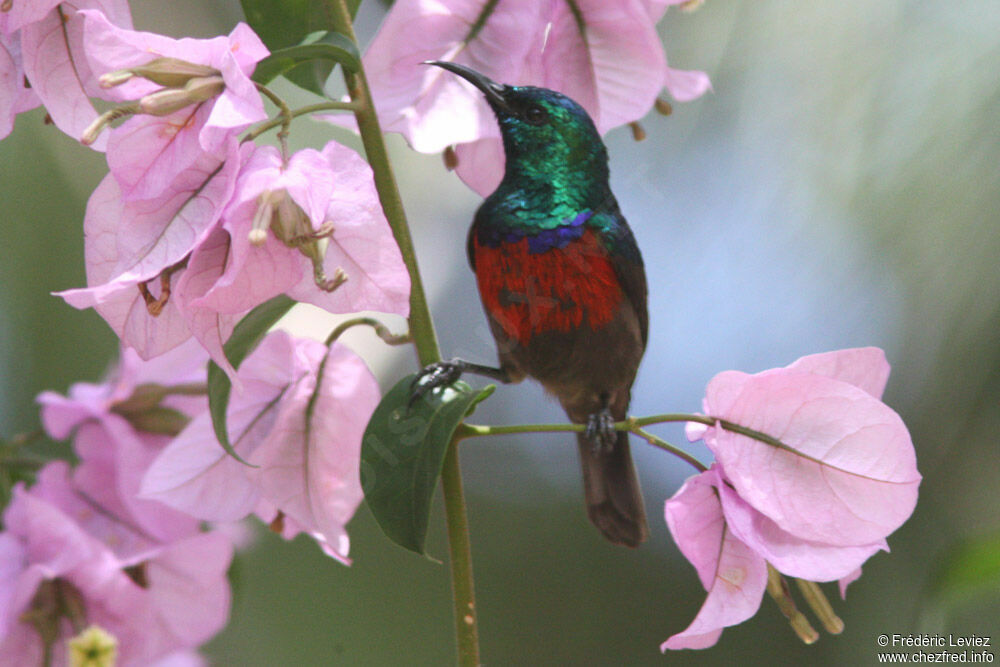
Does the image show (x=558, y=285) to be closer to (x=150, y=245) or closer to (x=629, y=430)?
(x=629, y=430)

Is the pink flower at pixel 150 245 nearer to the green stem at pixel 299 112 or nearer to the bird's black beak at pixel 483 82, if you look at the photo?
the green stem at pixel 299 112

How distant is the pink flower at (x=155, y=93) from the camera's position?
0.42 meters

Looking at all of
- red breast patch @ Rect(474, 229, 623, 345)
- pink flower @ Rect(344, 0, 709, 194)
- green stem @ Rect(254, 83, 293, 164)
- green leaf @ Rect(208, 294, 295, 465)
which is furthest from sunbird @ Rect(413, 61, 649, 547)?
green stem @ Rect(254, 83, 293, 164)

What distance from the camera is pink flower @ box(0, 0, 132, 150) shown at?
50 cm

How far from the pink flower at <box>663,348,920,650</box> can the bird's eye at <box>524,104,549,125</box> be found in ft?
0.89

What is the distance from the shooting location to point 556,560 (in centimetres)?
316

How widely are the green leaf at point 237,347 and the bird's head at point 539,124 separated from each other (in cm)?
18

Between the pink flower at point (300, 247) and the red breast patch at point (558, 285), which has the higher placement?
the pink flower at point (300, 247)

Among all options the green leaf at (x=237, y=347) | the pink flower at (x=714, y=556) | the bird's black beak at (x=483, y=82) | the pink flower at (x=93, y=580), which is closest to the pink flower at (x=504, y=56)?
the bird's black beak at (x=483, y=82)

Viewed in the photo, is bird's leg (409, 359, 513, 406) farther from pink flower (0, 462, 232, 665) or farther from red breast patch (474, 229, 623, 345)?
pink flower (0, 462, 232, 665)

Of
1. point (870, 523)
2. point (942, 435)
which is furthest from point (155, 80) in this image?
point (942, 435)

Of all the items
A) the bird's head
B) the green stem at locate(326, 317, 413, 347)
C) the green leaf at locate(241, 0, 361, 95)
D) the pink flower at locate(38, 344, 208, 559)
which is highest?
the green leaf at locate(241, 0, 361, 95)

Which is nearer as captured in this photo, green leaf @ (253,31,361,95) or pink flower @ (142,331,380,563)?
green leaf @ (253,31,361,95)

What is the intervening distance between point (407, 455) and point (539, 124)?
1.02 feet
